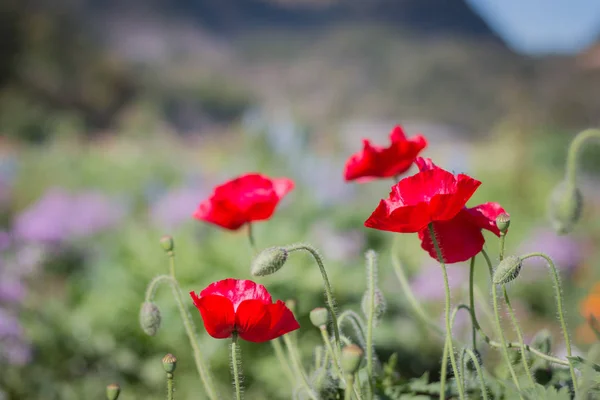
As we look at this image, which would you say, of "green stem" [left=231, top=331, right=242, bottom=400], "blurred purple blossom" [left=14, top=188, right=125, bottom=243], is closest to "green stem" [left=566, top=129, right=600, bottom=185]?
"green stem" [left=231, top=331, right=242, bottom=400]

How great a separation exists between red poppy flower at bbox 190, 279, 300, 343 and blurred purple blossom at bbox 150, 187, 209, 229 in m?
2.17

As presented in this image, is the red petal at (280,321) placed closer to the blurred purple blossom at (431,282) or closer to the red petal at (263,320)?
the red petal at (263,320)

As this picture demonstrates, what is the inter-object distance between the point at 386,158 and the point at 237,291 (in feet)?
1.07

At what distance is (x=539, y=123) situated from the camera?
27.5ft

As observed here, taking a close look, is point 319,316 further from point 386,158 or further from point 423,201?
point 386,158

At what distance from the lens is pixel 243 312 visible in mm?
598

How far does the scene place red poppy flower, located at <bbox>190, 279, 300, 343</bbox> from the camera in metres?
0.59

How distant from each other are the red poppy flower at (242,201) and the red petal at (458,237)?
24cm

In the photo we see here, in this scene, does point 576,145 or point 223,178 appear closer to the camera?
point 576,145

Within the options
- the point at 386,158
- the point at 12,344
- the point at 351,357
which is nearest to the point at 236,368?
the point at 351,357

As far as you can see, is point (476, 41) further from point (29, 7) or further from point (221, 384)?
point (221, 384)

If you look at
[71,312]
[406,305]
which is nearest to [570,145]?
[406,305]

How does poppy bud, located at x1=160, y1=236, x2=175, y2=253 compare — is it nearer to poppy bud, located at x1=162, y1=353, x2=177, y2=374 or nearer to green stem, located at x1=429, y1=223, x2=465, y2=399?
poppy bud, located at x1=162, y1=353, x2=177, y2=374

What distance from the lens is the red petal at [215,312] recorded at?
1.92 ft
